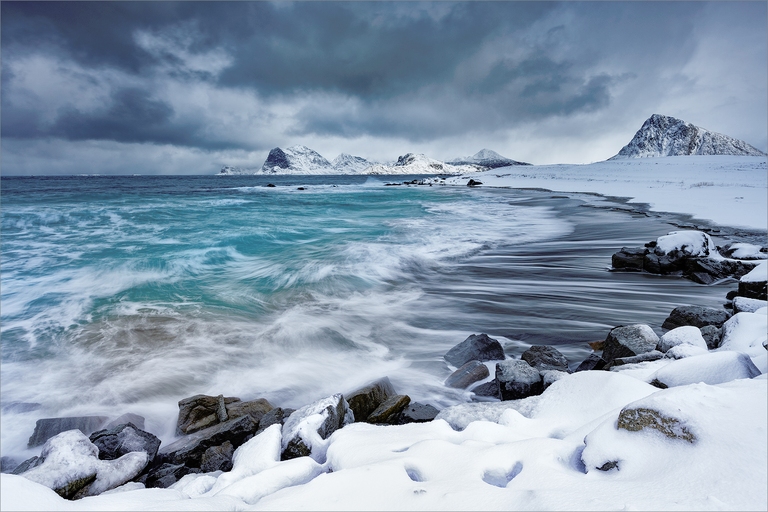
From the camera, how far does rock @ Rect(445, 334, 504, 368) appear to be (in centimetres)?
508

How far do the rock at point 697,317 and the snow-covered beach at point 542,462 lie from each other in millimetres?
2507

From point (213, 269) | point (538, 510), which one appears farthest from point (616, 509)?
point (213, 269)

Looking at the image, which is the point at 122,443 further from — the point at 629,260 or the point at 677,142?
the point at 677,142

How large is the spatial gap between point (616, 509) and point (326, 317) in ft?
20.9

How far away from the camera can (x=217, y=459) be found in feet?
10.5

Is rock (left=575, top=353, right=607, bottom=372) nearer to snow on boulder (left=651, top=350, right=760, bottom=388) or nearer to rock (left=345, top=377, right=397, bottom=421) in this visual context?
snow on boulder (left=651, top=350, right=760, bottom=388)

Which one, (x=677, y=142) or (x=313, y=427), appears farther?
(x=677, y=142)

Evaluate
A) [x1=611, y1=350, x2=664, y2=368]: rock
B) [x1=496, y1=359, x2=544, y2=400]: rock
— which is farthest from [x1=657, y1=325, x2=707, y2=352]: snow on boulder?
[x1=496, y1=359, x2=544, y2=400]: rock

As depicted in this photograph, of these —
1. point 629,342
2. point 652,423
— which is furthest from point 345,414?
point 629,342

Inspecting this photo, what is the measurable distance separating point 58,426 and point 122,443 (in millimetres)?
1466

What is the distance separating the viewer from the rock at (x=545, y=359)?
179 inches

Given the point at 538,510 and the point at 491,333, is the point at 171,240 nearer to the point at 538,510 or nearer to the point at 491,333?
the point at 491,333

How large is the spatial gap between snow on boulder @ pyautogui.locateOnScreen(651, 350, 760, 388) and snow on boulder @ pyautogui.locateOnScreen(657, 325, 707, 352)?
127 centimetres

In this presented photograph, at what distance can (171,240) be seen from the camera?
15.4 meters
